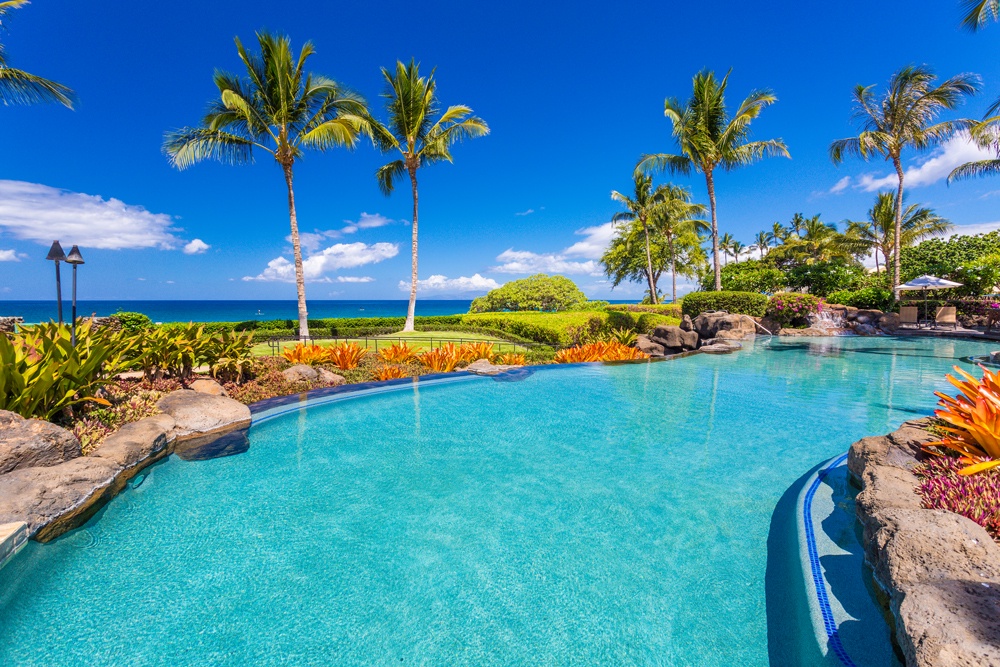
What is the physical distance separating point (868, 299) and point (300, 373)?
1077 inches

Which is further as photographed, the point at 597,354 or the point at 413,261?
the point at 413,261

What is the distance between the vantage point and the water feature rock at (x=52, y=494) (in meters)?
3.27

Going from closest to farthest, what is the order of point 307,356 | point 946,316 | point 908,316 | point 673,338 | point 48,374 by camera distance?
A: point 48,374
point 307,356
point 673,338
point 946,316
point 908,316

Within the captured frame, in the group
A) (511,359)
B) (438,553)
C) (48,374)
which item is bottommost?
(438,553)

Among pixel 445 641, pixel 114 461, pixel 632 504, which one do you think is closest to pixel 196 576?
pixel 445 641

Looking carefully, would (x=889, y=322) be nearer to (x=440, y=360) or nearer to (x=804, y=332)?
(x=804, y=332)

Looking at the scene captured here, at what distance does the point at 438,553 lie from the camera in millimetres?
3283

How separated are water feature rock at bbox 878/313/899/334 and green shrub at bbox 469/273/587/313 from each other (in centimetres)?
2176

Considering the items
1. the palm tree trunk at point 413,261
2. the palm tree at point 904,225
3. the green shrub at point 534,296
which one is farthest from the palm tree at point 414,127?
the palm tree at point 904,225

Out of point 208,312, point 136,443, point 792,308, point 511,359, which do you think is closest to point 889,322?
point 792,308

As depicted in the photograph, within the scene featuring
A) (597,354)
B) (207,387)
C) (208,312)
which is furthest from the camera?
(208,312)

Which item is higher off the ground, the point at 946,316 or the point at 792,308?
the point at 792,308

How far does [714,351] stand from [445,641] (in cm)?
1454

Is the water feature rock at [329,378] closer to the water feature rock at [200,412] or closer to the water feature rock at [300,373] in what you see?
the water feature rock at [300,373]
